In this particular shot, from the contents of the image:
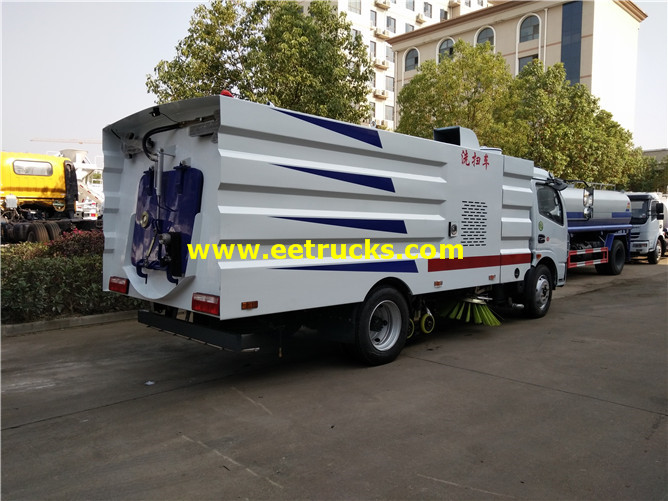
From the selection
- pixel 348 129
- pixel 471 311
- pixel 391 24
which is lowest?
pixel 471 311

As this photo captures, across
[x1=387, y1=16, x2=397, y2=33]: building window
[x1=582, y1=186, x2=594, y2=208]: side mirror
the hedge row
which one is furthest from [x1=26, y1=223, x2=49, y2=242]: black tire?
[x1=387, y1=16, x2=397, y2=33]: building window

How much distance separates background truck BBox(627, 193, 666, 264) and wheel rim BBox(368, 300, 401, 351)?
15376mm

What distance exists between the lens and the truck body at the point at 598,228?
512 inches

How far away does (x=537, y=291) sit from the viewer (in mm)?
8352

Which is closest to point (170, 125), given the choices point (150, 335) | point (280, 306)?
point (280, 306)

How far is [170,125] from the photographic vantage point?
488 cm

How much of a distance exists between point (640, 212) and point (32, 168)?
21.2 meters

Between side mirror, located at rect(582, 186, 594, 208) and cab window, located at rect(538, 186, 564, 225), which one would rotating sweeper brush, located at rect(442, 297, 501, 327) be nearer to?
cab window, located at rect(538, 186, 564, 225)

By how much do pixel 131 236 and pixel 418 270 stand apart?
3210 millimetres

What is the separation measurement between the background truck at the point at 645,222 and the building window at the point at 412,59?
1321 inches

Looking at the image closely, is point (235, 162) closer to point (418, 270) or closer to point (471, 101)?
point (418, 270)

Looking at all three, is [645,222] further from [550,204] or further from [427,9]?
[427,9]

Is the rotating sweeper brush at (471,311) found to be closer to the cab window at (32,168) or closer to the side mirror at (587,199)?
the side mirror at (587,199)

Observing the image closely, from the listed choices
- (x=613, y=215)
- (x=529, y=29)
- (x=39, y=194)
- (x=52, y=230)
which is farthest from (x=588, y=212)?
(x=529, y=29)
